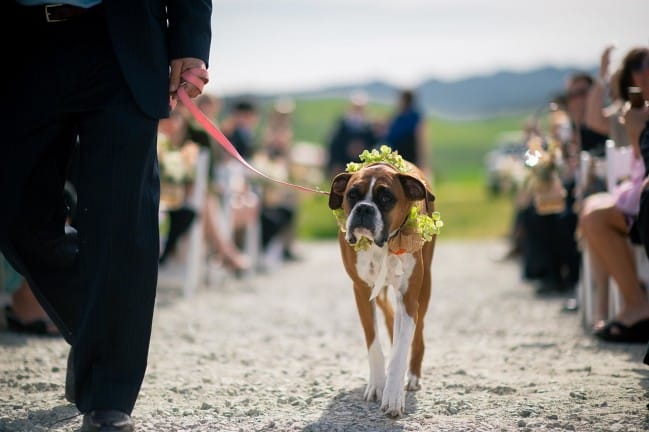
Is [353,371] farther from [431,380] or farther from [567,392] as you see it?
[567,392]

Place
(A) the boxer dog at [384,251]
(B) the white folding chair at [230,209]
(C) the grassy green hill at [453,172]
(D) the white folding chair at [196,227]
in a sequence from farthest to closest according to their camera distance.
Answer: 1. (C) the grassy green hill at [453,172]
2. (B) the white folding chair at [230,209]
3. (D) the white folding chair at [196,227]
4. (A) the boxer dog at [384,251]

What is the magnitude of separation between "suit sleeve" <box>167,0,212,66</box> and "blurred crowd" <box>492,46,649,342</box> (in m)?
2.03

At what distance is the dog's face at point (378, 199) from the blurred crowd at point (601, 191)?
85cm

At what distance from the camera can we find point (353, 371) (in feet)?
19.3

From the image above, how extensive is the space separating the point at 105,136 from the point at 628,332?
4.28 metres

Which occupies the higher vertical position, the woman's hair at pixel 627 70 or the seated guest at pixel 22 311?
the woman's hair at pixel 627 70

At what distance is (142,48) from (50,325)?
3.89m

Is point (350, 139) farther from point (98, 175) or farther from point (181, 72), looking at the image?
point (98, 175)

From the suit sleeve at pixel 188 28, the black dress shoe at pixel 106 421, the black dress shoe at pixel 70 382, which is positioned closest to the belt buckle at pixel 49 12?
the suit sleeve at pixel 188 28

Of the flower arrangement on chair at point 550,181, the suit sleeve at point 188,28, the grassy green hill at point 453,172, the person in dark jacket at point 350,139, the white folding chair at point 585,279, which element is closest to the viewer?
the suit sleeve at point 188,28

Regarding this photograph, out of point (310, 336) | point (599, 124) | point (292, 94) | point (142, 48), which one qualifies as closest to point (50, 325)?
point (310, 336)

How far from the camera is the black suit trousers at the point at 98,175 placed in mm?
4000

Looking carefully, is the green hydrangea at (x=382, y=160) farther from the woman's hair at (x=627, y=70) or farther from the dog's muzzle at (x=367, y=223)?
the woman's hair at (x=627, y=70)

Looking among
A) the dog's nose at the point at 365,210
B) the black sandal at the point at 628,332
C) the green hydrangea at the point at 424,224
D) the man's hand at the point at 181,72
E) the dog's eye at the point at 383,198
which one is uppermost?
the man's hand at the point at 181,72
